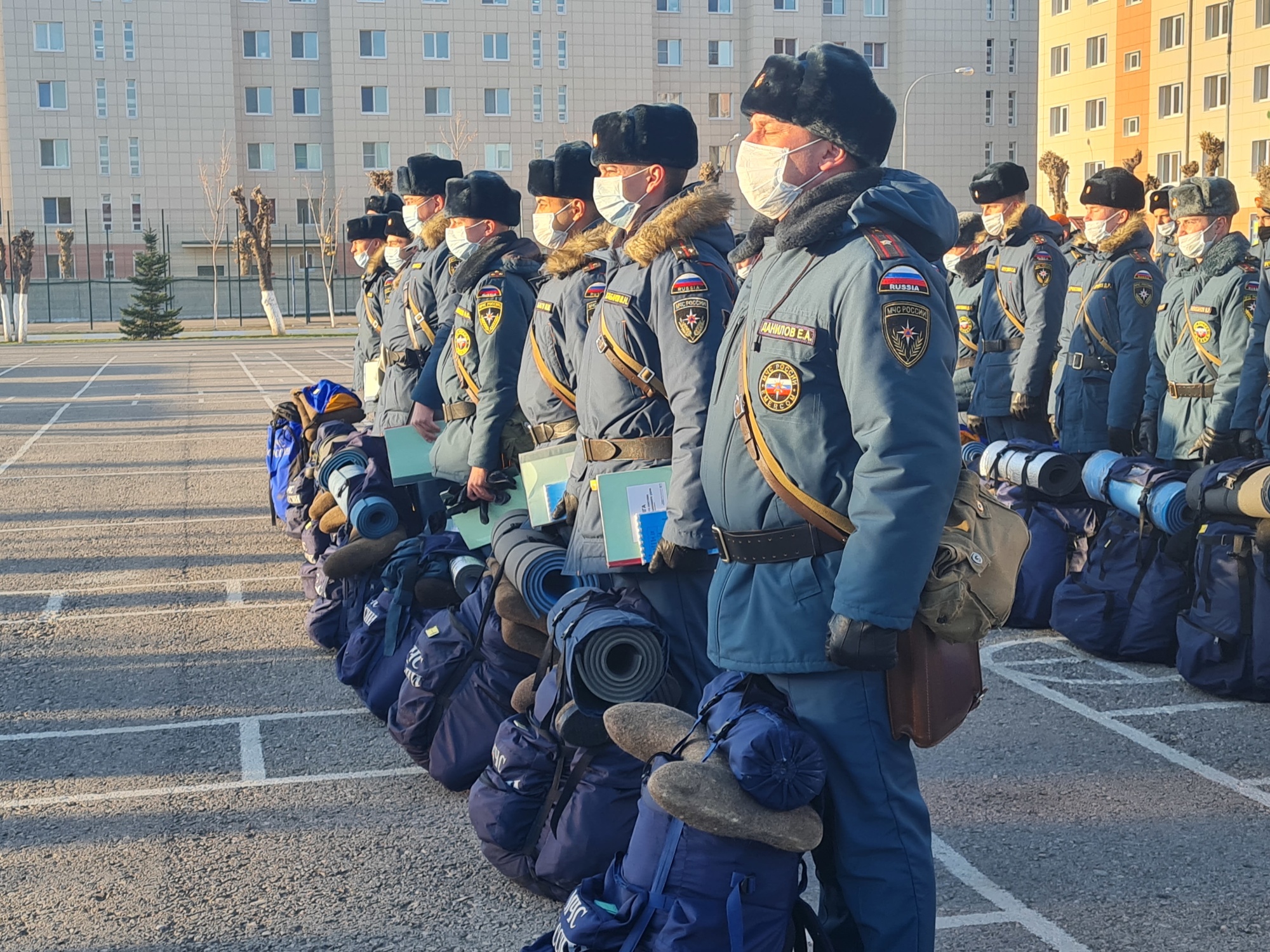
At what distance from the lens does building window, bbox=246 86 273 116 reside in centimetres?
7088

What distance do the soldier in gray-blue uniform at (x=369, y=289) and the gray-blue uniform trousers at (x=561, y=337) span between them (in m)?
4.59

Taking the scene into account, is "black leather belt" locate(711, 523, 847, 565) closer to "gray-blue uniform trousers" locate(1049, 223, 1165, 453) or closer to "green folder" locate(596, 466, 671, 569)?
"green folder" locate(596, 466, 671, 569)

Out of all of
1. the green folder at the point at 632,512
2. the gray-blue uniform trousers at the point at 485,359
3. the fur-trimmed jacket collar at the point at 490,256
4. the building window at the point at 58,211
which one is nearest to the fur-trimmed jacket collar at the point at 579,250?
the gray-blue uniform trousers at the point at 485,359

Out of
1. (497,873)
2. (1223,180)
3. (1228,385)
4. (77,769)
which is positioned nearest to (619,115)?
(497,873)

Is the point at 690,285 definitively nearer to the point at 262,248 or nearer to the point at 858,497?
the point at 858,497

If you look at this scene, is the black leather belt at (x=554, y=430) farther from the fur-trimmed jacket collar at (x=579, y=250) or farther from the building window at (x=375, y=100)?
the building window at (x=375, y=100)

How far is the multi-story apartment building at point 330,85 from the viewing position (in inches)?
2675

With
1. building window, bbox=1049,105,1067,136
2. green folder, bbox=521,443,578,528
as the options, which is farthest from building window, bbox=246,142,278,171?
green folder, bbox=521,443,578,528

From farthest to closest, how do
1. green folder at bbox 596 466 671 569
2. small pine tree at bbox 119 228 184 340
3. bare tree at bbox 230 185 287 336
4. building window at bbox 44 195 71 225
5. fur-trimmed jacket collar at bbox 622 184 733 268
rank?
building window at bbox 44 195 71 225 → bare tree at bbox 230 185 287 336 → small pine tree at bbox 119 228 184 340 → fur-trimmed jacket collar at bbox 622 184 733 268 → green folder at bbox 596 466 671 569

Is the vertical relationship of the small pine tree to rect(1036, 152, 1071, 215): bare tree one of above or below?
below

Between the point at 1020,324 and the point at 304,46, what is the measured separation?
66071 mm

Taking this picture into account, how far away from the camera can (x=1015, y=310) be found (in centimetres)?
1012

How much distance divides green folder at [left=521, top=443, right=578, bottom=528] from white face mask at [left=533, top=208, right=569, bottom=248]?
4.45 ft

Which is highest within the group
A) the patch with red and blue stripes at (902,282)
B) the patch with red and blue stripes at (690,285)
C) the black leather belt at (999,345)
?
the patch with red and blue stripes at (690,285)
